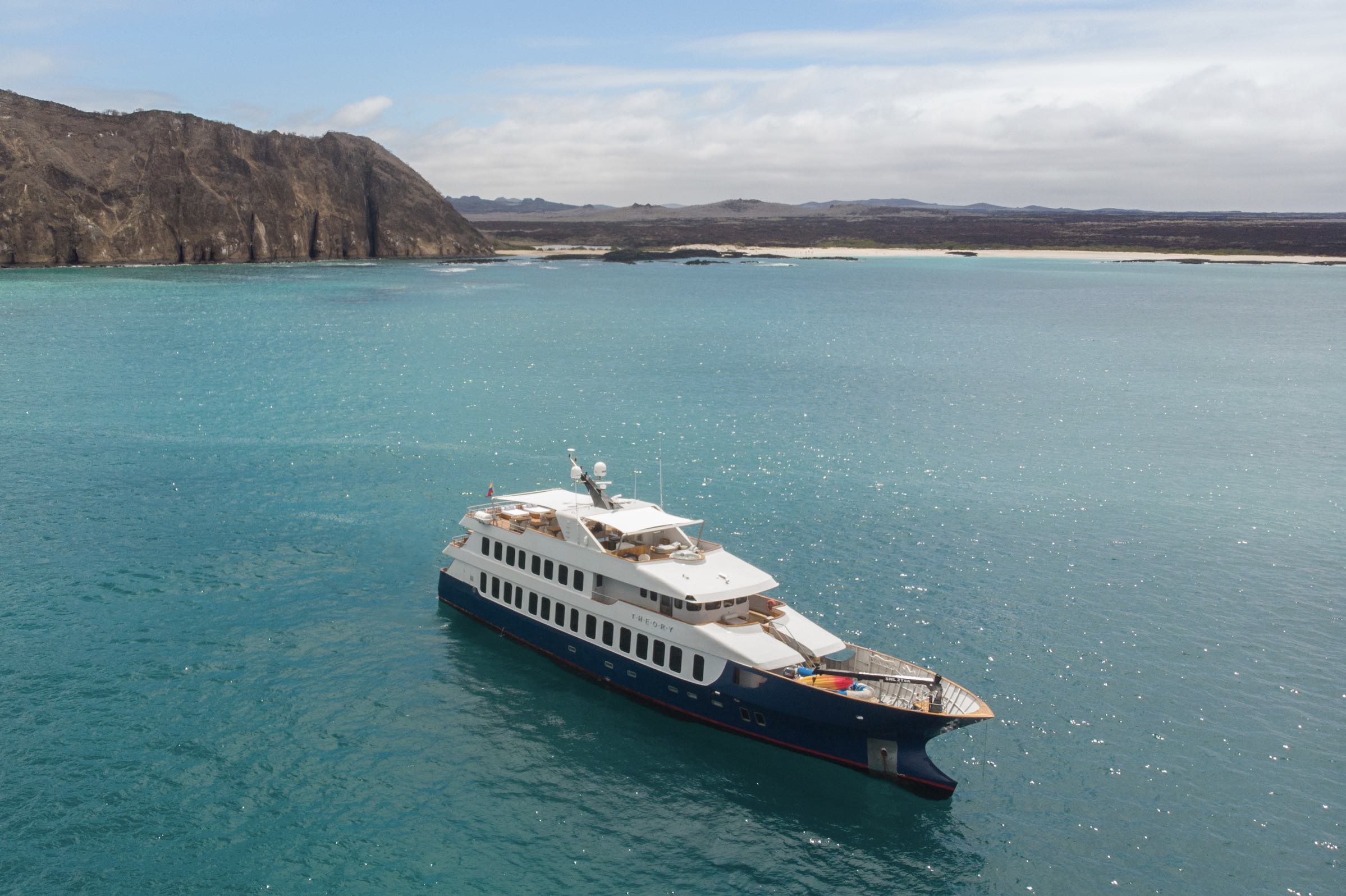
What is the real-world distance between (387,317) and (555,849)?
400 feet

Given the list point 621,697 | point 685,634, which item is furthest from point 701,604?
point 621,697

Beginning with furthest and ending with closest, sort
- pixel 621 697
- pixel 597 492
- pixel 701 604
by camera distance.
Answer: pixel 597 492, pixel 621 697, pixel 701 604

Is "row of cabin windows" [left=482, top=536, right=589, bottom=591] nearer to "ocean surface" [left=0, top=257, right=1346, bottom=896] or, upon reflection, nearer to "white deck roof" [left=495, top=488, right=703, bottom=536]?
"white deck roof" [left=495, top=488, right=703, bottom=536]

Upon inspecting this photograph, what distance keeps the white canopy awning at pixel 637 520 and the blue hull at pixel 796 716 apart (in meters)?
4.56

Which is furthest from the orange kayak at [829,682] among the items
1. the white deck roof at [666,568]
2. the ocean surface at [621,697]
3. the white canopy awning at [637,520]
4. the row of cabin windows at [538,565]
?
the row of cabin windows at [538,565]

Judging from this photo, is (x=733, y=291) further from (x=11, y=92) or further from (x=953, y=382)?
(x=11, y=92)

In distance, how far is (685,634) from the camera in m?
32.8

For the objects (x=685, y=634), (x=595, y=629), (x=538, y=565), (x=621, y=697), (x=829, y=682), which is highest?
(x=538, y=565)

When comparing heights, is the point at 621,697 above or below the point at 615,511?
below

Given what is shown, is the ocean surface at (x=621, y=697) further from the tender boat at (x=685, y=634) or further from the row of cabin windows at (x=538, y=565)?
the row of cabin windows at (x=538, y=565)

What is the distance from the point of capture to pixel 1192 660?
36688 mm

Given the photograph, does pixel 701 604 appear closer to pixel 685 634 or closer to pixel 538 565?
pixel 685 634

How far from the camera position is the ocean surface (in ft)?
86.1

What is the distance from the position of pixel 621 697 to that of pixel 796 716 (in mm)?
7485
